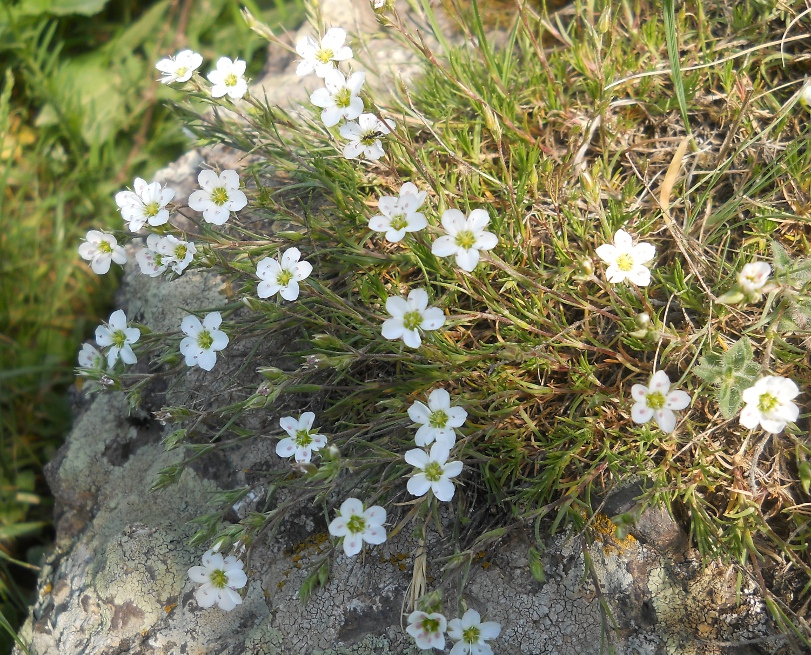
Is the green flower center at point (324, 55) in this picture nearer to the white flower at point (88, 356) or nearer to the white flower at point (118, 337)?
the white flower at point (118, 337)

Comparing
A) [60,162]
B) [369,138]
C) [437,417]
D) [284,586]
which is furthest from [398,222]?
[60,162]

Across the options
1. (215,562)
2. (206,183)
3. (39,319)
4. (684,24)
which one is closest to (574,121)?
(684,24)

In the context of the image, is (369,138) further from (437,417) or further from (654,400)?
(654,400)

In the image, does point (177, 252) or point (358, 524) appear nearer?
point (358, 524)

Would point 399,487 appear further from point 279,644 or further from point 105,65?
point 105,65

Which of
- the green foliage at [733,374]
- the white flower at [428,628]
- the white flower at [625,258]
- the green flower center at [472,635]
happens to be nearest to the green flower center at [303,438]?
the white flower at [428,628]
